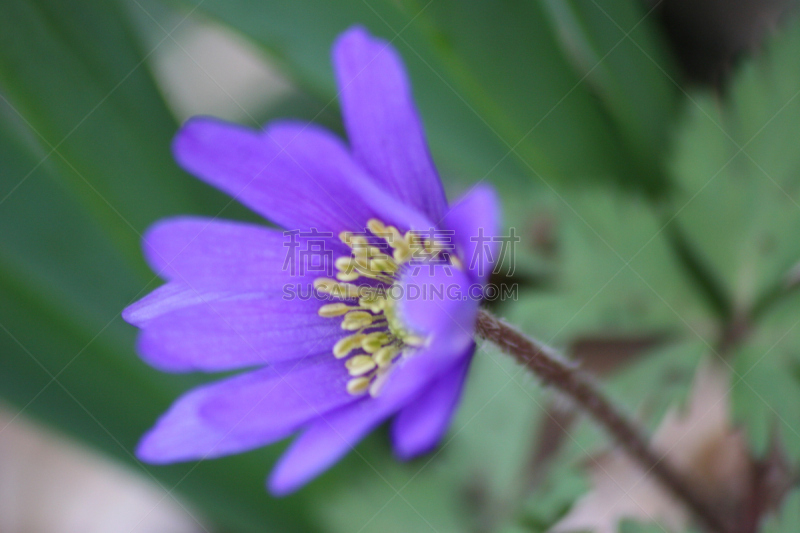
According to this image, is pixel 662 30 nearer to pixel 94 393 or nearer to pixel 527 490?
pixel 527 490

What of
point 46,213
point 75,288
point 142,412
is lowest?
point 142,412

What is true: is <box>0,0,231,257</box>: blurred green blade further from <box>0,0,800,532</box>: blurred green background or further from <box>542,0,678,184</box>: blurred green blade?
<box>542,0,678,184</box>: blurred green blade

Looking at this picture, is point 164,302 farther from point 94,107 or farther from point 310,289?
point 94,107

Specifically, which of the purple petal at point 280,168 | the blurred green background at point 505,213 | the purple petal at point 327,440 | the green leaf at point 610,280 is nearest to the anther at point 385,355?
the purple petal at point 327,440

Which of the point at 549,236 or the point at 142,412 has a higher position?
the point at 142,412

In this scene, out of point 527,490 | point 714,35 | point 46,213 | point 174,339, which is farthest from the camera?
point 714,35

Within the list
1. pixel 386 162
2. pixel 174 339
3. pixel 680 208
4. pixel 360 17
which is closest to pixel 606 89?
pixel 680 208
